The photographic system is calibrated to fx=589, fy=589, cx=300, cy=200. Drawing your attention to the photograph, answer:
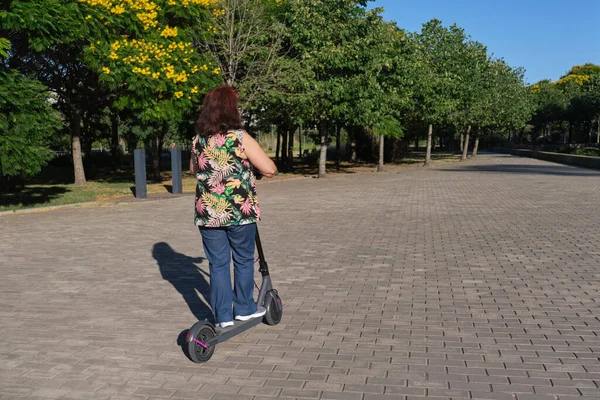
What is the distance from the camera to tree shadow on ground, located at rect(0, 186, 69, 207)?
15.9m

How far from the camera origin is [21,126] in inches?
520

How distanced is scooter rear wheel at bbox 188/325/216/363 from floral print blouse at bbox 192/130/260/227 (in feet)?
2.45

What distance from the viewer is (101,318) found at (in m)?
5.25

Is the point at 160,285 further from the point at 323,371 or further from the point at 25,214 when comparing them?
the point at 25,214

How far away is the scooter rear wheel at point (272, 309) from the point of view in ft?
16.0

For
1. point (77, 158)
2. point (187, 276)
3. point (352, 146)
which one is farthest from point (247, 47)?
point (352, 146)

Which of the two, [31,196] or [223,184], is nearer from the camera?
[223,184]

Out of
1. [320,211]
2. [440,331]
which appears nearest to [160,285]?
[440,331]

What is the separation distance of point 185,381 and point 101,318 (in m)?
1.77

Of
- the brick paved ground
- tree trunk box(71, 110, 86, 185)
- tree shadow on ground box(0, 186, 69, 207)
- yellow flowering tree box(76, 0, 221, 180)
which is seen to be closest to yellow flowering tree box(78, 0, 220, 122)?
yellow flowering tree box(76, 0, 221, 180)

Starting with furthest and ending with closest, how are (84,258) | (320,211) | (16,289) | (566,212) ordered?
(320,211), (566,212), (84,258), (16,289)

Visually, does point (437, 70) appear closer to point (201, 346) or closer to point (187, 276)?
point (187, 276)

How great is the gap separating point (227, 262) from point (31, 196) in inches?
600

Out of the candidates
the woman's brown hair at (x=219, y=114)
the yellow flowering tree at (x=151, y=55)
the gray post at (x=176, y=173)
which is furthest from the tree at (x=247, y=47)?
the woman's brown hair at (x=219, y=114)
